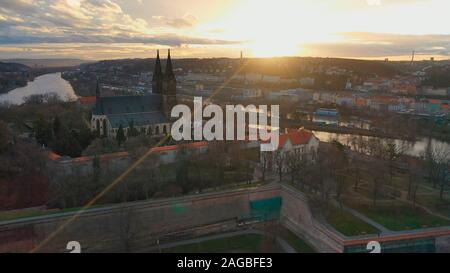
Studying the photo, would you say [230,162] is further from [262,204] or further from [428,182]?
[428,182]

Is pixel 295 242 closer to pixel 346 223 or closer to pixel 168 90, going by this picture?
pixel 346 223

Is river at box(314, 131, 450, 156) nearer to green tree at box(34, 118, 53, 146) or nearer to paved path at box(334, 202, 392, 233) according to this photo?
paved path at box(334, 202, 392, 233)

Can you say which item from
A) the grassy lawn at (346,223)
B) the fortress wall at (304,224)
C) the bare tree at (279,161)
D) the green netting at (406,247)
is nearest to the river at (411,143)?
the bare tree at (279,161)

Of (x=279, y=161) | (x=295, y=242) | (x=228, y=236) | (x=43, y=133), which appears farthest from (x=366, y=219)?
(x=43, y=133)

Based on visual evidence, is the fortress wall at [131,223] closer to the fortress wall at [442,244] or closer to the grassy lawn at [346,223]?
the grassy lawn at [346,223]

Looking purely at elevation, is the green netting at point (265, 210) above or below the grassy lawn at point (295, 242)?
above
